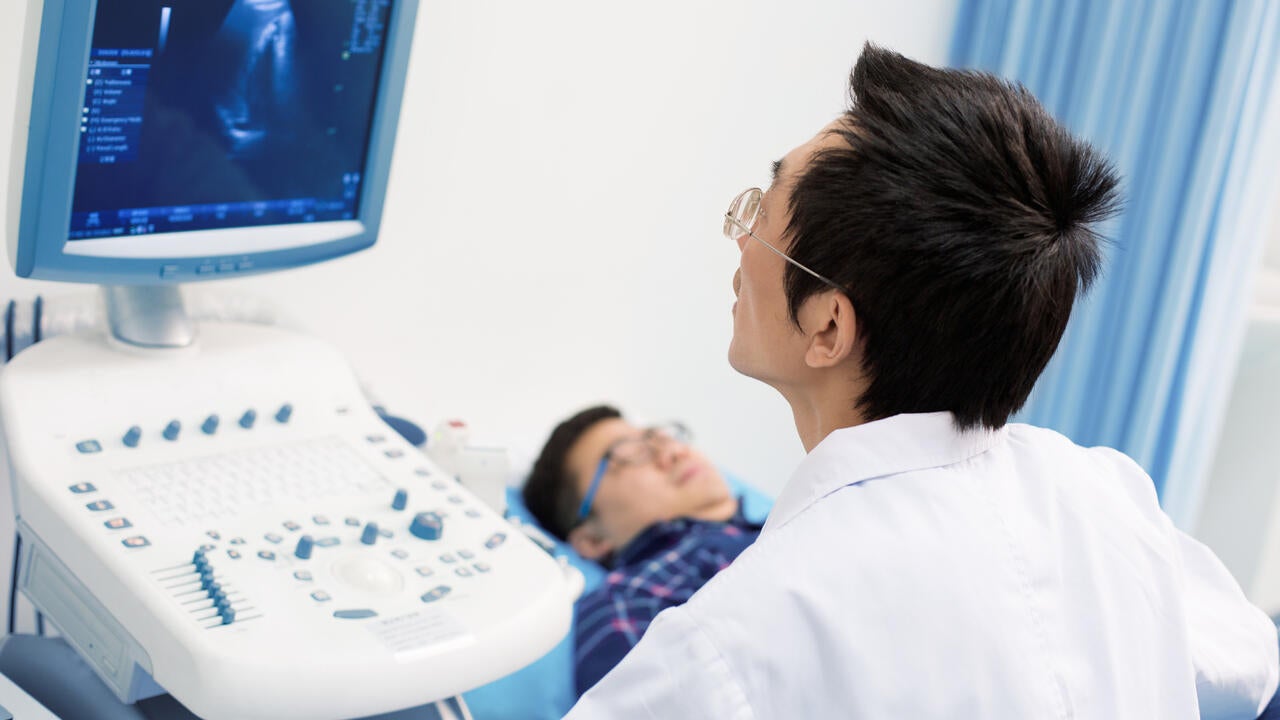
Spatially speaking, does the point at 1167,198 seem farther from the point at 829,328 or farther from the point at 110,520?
the point at 110,520

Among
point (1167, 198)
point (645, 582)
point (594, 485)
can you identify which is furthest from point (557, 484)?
point (1167, 198)

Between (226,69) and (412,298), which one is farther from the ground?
(226,69)

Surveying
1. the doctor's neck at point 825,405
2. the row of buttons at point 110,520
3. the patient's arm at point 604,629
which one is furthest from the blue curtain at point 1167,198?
the row of buttons at point 110,520

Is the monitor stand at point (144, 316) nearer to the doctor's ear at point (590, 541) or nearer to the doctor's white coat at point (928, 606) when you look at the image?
the doctor's white coat at point (928, 606)

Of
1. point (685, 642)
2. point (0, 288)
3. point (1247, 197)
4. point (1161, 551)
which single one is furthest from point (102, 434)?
point (1247, 197)

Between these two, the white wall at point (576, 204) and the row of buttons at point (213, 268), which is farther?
the white wall at point (576, 204)

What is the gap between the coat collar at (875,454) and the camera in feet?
2.97

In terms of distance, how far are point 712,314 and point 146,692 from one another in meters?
1.61

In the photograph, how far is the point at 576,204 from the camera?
7.41 ft

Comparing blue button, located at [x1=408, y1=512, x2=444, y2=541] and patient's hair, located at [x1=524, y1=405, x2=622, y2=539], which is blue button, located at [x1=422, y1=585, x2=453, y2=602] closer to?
blue button, located at [x1=408, y1=512, x2=444, y2=541]

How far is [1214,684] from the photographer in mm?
1055

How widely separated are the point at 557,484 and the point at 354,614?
112 centimetres

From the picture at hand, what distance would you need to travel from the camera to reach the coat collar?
91 centimetres

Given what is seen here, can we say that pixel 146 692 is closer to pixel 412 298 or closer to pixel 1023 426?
pixel 1023 426
